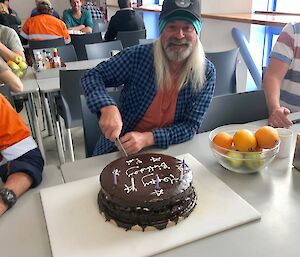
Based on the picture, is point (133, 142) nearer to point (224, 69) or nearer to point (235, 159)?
point (235, 159)

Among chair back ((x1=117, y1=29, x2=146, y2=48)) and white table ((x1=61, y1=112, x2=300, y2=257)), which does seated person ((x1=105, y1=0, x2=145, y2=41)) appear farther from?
white table ((x1=61, y1=112, x2=300, y2=257))

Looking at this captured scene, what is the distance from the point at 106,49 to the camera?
10.7ft

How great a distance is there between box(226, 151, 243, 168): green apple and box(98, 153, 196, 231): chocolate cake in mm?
163

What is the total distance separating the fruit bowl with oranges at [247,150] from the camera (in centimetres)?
100

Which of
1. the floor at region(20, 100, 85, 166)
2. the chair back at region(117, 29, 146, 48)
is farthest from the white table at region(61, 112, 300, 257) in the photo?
the chair back at region(117, 29, 146, 48)

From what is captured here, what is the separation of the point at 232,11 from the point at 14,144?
3.35m

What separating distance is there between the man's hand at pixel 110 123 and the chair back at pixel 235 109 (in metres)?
0.45

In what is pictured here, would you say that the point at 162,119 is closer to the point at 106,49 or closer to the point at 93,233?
the point at 93,233

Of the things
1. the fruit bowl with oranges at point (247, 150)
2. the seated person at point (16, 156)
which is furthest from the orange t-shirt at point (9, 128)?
the fruit bowl with oranges at point (247, 150)

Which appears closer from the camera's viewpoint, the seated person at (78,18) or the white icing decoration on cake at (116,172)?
the white icing decoration on cake at (116,172)

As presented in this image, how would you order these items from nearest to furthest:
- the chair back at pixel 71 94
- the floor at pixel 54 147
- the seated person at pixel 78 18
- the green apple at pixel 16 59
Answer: the chair back at pixel 71 94 < the green apple at pixel 16 59 < the floor at pixel 54 147 < the seated person at pixel 78 18

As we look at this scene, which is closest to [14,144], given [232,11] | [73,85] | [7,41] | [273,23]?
[73,85]

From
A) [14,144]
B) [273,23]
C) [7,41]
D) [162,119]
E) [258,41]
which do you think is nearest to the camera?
[14,144]

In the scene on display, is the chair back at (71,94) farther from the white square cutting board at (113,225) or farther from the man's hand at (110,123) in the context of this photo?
the white square cutting board at (113,225)
